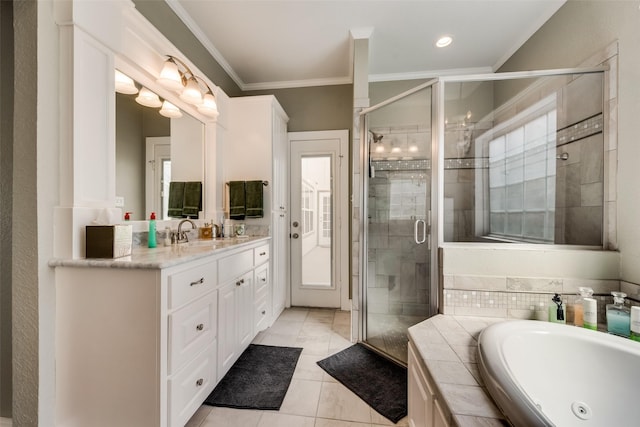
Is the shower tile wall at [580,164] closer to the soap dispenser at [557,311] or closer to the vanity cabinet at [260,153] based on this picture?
the soap dispenser at [557,311]

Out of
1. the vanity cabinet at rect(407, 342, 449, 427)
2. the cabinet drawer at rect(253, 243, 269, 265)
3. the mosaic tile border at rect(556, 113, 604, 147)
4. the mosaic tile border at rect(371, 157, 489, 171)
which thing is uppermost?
the mosaic tile border at rect(556, 113, 604, 147)

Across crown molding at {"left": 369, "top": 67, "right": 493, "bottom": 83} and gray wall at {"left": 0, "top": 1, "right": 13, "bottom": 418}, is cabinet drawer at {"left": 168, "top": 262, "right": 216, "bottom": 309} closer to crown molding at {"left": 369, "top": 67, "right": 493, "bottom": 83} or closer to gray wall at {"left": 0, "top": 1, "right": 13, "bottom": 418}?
gray wall at {"left": 0, "top": 1, "right": 13, "bottom": 418}

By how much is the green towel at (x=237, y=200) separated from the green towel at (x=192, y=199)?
31cm

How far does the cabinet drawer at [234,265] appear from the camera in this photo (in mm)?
1552

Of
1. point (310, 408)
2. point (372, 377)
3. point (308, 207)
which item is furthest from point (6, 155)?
point (372, 377)

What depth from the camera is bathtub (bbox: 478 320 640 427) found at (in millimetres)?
981

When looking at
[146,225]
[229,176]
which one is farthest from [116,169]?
[229,176]

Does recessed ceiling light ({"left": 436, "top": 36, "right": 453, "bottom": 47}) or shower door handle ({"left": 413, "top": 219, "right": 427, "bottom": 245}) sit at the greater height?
recessed ceiling light ({"left": 436, "top": 36, "right": 453, "bottom": 47})

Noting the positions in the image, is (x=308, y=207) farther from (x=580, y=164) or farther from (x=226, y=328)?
(x=580, y=164)

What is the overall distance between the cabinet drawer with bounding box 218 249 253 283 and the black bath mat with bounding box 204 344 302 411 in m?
0.69

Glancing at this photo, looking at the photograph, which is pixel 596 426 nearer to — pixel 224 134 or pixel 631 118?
pixel 631 118

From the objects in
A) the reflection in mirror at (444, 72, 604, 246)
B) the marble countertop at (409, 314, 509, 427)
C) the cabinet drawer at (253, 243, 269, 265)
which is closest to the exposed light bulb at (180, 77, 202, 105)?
the cabinet drawer at (253, 243, 269, 265)

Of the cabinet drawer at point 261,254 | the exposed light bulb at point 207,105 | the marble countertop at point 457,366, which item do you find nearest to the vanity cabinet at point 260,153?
the cabinet drawer at point 261,254

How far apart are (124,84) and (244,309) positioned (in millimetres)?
1646
